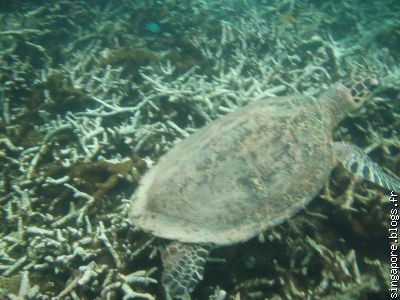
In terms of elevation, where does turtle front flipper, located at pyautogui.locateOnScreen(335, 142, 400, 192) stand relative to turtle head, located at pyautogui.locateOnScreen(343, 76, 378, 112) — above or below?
below

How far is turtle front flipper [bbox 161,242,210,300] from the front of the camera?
226cm

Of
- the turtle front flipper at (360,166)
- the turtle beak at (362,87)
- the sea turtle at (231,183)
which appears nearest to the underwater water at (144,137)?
the turtle front flipper at (360,166)

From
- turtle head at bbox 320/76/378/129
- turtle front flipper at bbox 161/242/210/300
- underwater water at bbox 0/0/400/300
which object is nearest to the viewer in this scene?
turtle front flipper at bbox 161/242/210/300

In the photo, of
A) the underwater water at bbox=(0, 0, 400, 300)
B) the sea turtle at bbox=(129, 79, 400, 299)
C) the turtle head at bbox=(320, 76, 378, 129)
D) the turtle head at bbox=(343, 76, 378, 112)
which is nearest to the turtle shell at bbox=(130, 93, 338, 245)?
the sea turtle at bbox=(129, 79, 400, 299)

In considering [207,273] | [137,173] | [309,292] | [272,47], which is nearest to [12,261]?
[137,173]

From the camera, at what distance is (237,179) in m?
2.37

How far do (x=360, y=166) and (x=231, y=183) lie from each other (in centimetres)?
134

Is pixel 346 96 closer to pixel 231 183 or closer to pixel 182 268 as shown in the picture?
pixel 231 183

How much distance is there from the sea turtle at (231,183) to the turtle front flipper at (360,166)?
0.05ft

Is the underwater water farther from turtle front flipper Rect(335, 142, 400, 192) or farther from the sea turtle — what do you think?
the sea turtle

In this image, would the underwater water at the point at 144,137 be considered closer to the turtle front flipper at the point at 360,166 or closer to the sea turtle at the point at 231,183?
the turtle front flipper at the point at 360,166

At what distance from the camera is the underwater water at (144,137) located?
2.53 metres

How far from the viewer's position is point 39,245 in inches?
106

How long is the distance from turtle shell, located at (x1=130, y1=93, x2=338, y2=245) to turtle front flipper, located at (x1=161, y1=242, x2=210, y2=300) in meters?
0.14
